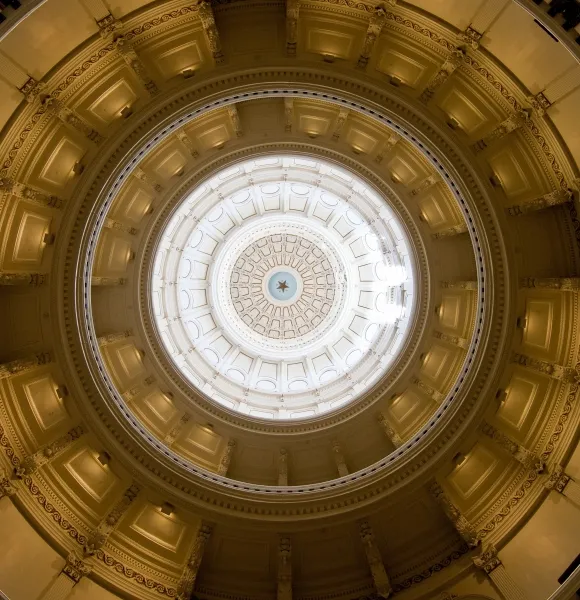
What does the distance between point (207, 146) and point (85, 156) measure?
13.6 feet

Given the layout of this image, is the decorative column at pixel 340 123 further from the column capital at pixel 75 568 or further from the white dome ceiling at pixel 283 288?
the column capital at pixel 75 568

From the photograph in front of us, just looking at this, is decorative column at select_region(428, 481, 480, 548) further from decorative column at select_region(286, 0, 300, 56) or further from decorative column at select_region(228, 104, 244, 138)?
decorative column at select_region(286, 0, 300, 56)

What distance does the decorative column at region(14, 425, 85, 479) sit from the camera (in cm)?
1316

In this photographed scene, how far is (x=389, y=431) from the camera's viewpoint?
1738 centimetres

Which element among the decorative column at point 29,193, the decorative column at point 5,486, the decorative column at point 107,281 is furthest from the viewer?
the decorative column at point 107,281

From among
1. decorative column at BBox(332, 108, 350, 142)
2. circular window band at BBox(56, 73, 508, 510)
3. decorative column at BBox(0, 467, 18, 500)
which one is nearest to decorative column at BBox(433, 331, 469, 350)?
circular window band at BBox(56, 73, 508, 510)

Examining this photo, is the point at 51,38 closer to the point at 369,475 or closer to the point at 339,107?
the point at 339,107

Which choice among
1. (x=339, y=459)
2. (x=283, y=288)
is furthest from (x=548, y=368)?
(x=283, y=288)

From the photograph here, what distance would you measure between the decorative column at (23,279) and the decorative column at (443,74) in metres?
12.3

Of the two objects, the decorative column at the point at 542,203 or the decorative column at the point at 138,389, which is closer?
the decorative column at the point at 542,203

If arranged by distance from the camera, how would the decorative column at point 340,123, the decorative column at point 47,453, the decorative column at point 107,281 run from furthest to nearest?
the decorative column at point 107,281
the decorative column at point 340,123
the decorative column at point 47,453

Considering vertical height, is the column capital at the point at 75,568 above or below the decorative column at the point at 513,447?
below

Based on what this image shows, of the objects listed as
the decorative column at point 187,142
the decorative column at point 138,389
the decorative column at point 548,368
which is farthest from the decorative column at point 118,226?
the decorative column at point 548,368

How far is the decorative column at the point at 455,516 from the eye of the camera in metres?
13.8
